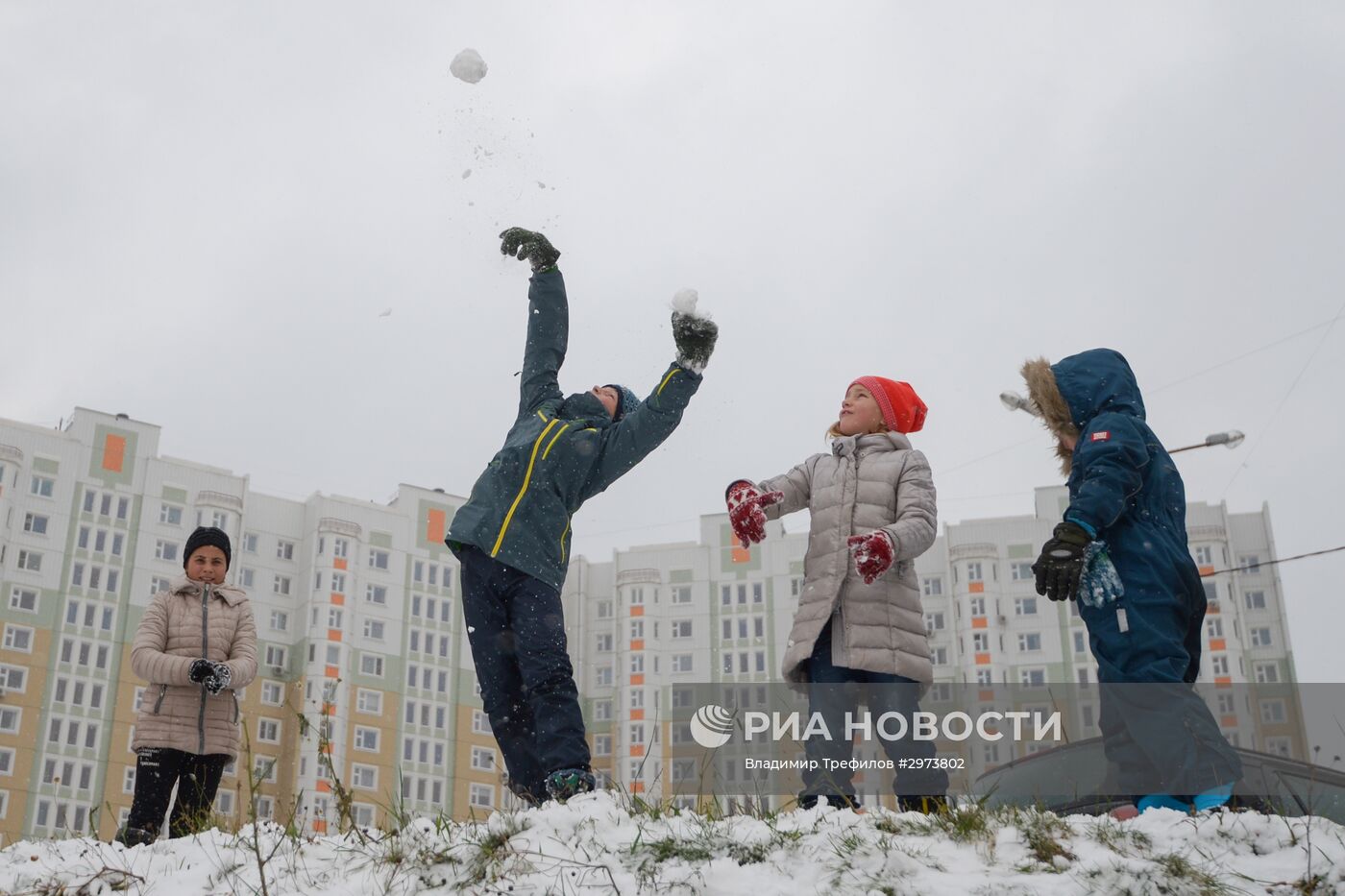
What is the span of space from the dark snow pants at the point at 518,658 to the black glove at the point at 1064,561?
173cm

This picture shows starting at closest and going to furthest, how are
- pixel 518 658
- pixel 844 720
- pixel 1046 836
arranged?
pixel 1046 836
pixel 844 720
pixel 518 658

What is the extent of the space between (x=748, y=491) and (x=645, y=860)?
2069 millimetres

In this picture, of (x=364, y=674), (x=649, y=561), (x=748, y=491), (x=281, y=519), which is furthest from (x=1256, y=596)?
(x=748, y=491)

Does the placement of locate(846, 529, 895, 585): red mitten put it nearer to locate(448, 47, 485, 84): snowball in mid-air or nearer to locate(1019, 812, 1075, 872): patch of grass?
locate(1019, 812, 1075, 872): patch of grass

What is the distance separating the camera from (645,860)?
361 cm

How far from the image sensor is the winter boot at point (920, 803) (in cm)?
439

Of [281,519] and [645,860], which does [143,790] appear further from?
[281,519]

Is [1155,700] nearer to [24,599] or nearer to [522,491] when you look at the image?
[522,491]

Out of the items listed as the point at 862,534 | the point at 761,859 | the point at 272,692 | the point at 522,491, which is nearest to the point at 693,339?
the point at 522,491

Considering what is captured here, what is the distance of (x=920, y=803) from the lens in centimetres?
461

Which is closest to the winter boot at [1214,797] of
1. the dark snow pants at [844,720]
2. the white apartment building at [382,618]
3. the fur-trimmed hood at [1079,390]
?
the dark snow pants at [844,720]

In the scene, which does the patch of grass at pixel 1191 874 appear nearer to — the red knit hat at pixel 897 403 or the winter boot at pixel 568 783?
the winter boot at pixel 568 783

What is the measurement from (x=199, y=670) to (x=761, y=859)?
10.2 feet

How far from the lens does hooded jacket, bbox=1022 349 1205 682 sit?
445 centimetres
